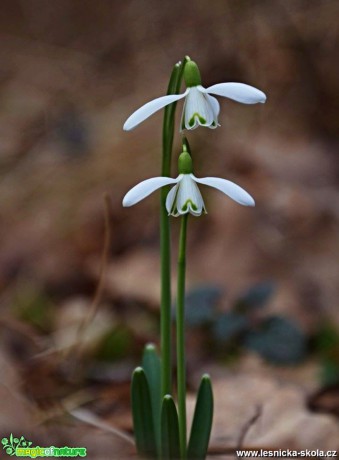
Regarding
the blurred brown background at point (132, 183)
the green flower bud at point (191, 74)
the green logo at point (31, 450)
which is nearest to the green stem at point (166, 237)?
the green flower bud at point (191, 74)

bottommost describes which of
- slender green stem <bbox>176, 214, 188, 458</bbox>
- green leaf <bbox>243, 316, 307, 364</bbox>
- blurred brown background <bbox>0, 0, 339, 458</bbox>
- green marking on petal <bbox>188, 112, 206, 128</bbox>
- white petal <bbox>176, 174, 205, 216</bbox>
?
slender green stem <bbox>176, 214, 188, 458</bbox>

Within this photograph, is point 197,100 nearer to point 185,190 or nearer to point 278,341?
point 185,190

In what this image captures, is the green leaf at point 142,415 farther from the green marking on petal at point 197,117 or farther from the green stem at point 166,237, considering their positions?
the green marking on petal at point 197,117

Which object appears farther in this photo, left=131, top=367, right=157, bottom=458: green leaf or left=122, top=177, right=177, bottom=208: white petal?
left=131, top=367, right=157, bottom=458: green leaf

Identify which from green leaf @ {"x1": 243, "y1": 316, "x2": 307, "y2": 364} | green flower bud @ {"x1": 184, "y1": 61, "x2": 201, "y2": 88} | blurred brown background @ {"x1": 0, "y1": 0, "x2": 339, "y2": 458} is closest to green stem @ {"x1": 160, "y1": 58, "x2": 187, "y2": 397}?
green flower bud @ {"x1": 184, "y1": 61, "x2": 201, "y2": 88}

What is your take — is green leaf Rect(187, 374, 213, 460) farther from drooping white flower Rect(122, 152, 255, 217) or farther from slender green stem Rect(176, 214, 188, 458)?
drooping white flower Rect(122, 152, 255, 217)

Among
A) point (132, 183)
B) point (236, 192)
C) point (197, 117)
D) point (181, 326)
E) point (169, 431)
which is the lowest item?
point (169, 431)

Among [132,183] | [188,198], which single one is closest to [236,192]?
[188,198]
